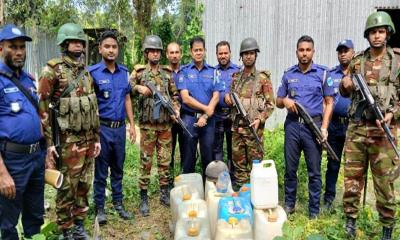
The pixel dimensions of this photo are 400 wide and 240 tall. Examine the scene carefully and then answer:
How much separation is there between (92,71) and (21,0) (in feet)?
54.7

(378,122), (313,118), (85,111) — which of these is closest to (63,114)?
(85,111)

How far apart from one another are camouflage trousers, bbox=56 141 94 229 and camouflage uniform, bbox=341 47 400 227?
274 cm

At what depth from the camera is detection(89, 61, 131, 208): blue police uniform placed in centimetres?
439

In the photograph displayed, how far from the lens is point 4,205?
318 centimetres

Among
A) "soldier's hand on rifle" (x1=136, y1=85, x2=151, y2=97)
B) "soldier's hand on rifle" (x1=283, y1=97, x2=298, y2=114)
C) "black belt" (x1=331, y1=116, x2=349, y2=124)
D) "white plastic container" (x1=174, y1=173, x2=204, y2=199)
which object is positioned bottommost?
"white plastic container" (x1=174, y1=173, x2=204, y2=199)

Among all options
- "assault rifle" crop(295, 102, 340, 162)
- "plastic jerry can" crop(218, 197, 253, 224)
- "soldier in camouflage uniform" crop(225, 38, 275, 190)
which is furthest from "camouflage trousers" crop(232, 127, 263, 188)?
"plastic jerry can" crop(218, 197, 253, 224)

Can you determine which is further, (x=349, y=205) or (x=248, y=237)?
(x=349, y=205)

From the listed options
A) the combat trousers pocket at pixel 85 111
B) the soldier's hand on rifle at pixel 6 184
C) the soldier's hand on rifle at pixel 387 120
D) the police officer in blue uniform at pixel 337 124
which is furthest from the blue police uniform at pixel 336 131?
the soldier's hand on rifle at pixel 6 184

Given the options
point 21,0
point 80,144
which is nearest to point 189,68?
point 80,144

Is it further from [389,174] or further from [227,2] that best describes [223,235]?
[227,2]

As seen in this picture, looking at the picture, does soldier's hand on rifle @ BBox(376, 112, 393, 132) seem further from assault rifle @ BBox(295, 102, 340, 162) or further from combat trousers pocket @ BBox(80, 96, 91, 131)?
combat trousers pocket @ BBox(80, 96, 91, 131)

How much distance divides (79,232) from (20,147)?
1.32 m

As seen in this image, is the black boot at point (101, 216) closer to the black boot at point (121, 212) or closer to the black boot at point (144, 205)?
the black boot at point (121, 212)

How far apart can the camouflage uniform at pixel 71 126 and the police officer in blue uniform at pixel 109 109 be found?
0.34 meters
